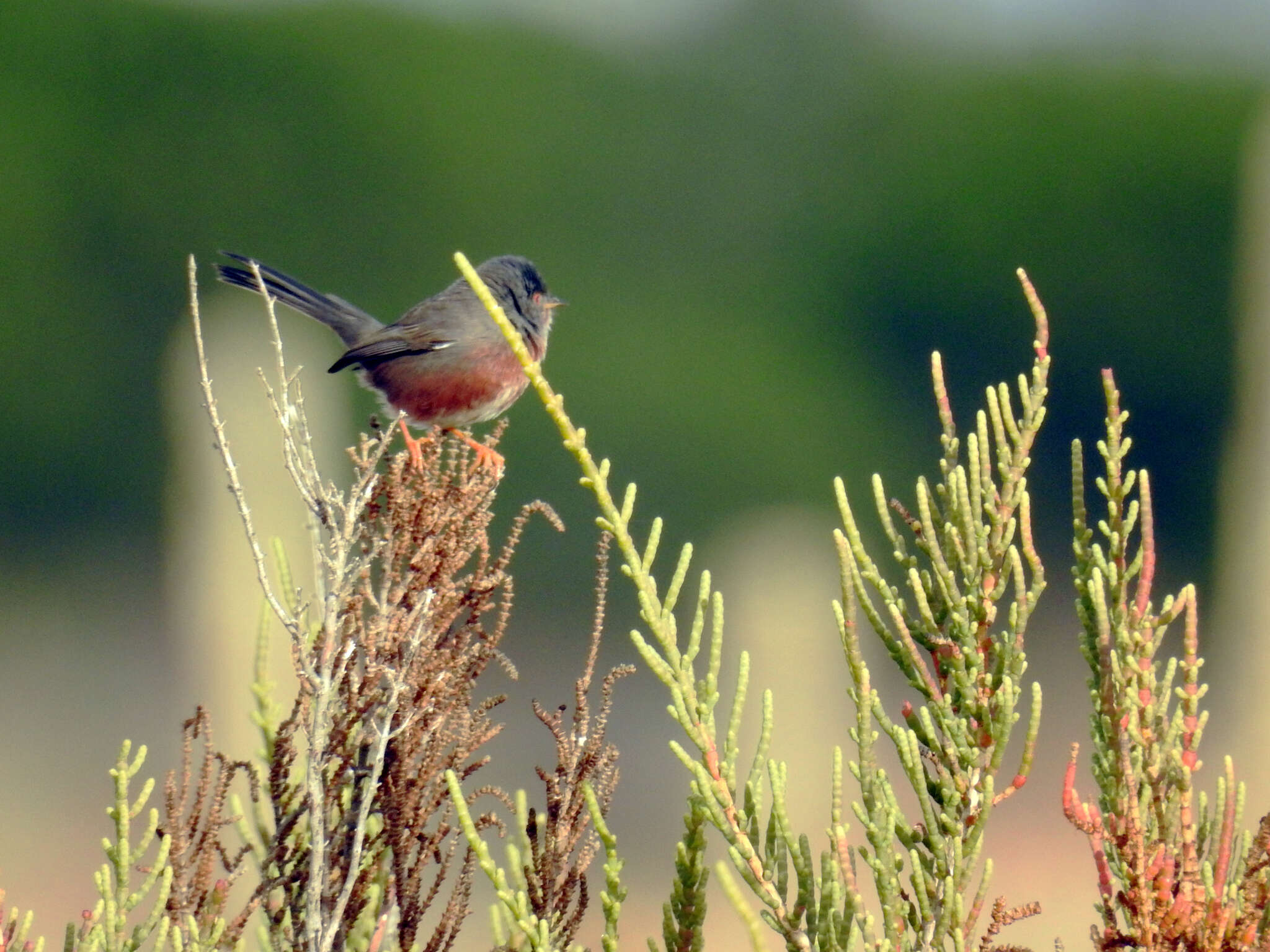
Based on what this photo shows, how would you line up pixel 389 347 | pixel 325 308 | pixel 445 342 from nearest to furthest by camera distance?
pixel 445 342
pixel 389 347
pixel 325 308

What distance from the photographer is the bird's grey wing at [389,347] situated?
446 cm

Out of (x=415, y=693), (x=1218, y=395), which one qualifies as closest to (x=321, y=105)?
(x=1218, y=395)

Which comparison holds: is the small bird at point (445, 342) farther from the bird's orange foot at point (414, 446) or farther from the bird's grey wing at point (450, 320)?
the bird's orange foot at point (414, 446)

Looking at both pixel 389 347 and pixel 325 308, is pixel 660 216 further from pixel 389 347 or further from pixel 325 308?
pixel 389 347

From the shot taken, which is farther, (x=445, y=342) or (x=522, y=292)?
(x=522, y=292)

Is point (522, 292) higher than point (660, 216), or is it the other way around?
point (660, 216)

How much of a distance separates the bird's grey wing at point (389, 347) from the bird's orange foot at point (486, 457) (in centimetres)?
94

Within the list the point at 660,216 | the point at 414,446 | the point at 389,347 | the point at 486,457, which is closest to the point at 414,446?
the point at 414,446

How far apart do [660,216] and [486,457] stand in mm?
14033

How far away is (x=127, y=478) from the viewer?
13586 mm

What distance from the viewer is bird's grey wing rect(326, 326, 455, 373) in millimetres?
4457

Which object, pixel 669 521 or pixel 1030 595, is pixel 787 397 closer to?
pixel 669 521

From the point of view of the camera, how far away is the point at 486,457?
2619mm

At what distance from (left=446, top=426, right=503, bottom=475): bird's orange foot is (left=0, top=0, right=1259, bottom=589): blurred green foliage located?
9.31 metres
